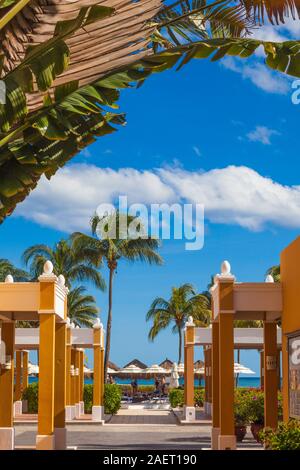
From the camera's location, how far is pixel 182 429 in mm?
34375

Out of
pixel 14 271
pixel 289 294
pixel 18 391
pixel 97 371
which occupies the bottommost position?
pixel 18 391

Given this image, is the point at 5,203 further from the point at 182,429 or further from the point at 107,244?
the point at 107,244

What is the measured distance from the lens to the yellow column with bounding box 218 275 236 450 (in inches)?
825

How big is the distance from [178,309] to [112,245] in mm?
19347

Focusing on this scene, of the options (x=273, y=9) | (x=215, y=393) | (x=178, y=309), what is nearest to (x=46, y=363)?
(x=215, y=393)

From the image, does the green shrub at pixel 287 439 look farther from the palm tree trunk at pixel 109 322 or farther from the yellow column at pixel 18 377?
the palm tree trunk at pixel 109 322

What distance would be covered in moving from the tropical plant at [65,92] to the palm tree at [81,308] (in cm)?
5167

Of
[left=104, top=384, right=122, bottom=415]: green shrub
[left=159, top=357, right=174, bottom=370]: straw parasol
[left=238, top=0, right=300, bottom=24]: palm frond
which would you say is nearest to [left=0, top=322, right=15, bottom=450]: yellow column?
[left=238, top=0, right=300, bottom=24]: palm frond

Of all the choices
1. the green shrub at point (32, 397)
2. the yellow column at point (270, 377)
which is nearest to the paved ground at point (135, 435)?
the yellow column at point (270, 377)

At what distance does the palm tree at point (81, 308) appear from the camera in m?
64.4

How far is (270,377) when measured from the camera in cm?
2247

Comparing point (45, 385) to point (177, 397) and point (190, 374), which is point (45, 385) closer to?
point (190, 374)

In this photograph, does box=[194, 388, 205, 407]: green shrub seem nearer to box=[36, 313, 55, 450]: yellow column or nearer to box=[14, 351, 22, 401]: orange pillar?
box=[14, 351, 22, 401]: orange pillar
